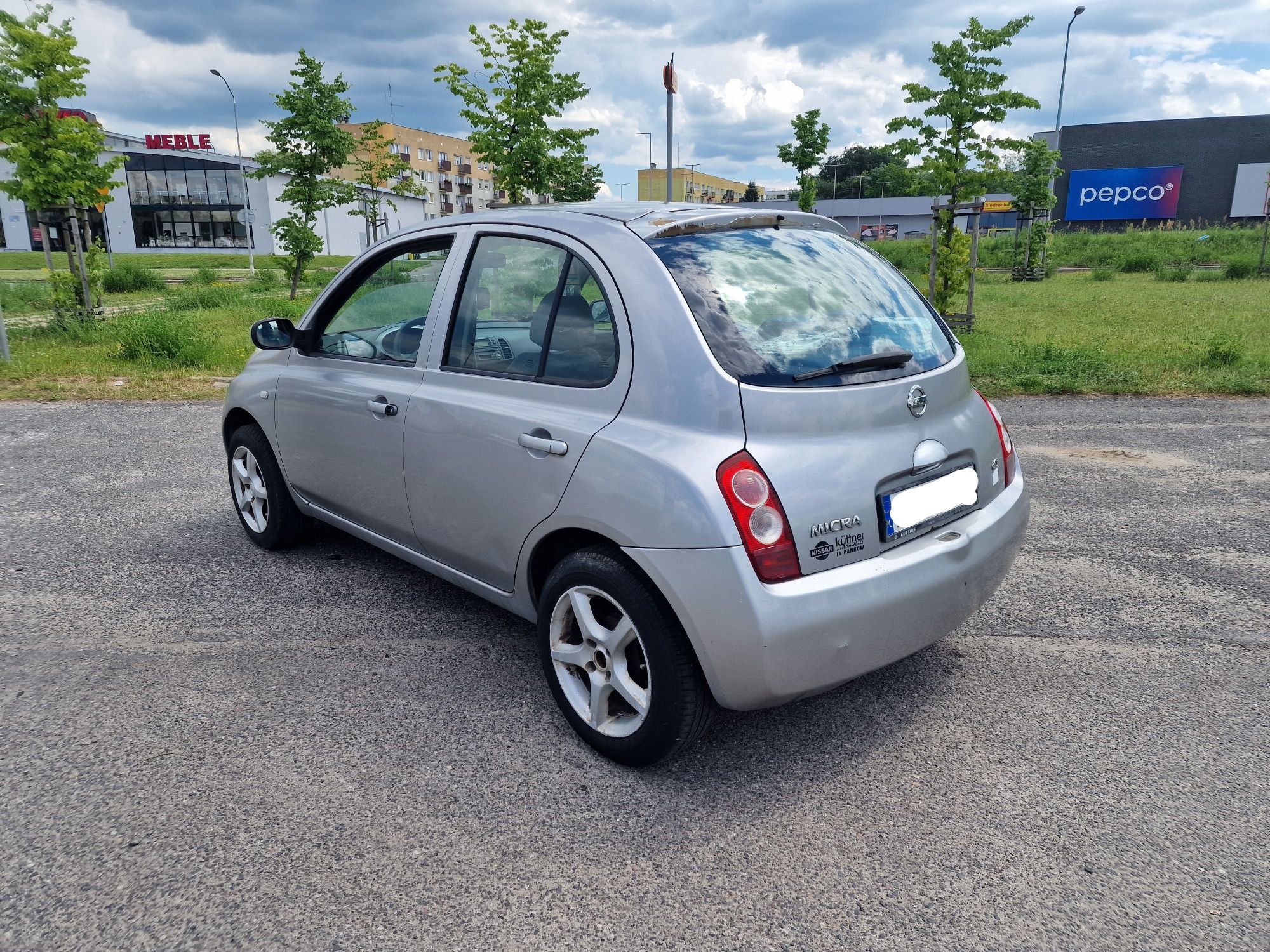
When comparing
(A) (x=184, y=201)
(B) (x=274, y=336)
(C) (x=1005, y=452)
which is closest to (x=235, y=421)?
(B) (x=274, y=336)

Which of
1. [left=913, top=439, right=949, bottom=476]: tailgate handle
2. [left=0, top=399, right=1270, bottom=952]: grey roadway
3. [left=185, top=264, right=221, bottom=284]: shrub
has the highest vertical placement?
[left=913, top=439, right=949, bottom=476]: tailgate handle

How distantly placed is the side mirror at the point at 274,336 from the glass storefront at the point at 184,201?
65.4 m

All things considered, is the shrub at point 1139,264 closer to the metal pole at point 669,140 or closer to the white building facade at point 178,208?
the metal pole at point 669,140

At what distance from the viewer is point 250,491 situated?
4863mm

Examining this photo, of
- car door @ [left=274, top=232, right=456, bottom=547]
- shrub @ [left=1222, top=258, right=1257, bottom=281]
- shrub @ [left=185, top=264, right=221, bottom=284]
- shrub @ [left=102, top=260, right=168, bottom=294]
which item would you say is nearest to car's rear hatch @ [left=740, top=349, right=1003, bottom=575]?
car door @ [left=274, top=232, right=456, bottom=547]

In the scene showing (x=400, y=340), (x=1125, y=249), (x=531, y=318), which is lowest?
(x=400, y=340)

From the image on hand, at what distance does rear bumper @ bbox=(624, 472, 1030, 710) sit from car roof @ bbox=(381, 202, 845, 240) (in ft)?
3.71

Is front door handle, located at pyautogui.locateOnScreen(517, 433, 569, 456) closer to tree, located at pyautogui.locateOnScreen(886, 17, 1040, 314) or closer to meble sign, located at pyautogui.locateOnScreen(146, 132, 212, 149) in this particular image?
tree, located at pyautogui.locateOnScreen(886, 17, 1040, 314)

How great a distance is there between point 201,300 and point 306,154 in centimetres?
401

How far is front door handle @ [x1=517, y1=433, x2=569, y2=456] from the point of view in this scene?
110 inches

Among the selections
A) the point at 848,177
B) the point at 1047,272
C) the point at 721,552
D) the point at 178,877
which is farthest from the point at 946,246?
the point at 848,177

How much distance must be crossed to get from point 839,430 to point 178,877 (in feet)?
7.08

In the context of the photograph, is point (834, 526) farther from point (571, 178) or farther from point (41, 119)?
point (571, 178)

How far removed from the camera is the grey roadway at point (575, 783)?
2.18 meters
